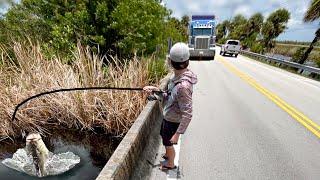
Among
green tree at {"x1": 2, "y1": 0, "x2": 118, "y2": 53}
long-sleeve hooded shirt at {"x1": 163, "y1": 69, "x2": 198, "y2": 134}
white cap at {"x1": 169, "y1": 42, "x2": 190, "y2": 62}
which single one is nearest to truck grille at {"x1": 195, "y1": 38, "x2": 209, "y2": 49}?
green tree at {"x1": 2, "y1": 0, "x2": 118, "y2": 53}

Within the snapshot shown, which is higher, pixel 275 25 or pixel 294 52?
pixel 275 25

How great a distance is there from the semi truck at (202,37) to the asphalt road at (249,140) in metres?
17.5

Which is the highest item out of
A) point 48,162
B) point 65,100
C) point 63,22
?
point 63,22

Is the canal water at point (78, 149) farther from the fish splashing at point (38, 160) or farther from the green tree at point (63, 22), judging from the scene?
the green tree at point (63, 22)

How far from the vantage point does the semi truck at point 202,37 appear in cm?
2745

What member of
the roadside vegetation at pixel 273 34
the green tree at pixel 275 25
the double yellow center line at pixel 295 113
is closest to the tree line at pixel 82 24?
the double yellow center line at pixel 295 113

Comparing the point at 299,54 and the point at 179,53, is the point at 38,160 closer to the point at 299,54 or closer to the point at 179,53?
the point at 179,53

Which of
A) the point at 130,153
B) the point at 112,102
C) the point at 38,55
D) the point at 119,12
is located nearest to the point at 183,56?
the point at 130,153

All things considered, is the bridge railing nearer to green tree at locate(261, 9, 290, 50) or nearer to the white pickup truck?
the white pickup truck

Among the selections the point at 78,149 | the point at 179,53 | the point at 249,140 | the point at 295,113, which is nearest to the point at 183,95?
the point at 179,53

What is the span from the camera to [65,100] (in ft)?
21.3

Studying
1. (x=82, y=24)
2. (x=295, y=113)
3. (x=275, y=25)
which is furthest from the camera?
(x=275, y=25)

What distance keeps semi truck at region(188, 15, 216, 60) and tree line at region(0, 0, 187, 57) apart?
50.9 feet

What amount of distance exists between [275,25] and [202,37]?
22.1 meters
